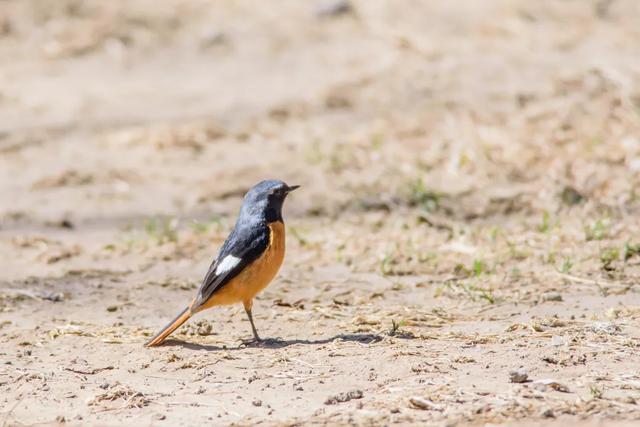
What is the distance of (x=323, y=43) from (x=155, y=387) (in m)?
8.62

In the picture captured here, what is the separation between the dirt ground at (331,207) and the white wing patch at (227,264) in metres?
0.44

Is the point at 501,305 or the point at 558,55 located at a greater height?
the point at 558,55

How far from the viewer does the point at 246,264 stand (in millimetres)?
6359

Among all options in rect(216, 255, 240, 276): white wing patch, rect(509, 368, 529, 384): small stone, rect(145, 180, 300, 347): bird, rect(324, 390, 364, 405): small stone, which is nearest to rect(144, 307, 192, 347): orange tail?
rect(145, 180, 300, 347): bird

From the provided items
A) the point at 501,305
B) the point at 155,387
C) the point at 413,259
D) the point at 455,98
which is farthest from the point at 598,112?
the point at 155,387

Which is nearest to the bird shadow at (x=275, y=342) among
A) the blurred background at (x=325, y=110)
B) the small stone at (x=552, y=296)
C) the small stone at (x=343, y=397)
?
the small stone at (x=343, y=397)

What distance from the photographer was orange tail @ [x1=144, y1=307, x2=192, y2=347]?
6.28 metres

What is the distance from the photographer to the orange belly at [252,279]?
6.37 m

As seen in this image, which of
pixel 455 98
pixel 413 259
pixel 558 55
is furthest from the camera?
pixel 558 55

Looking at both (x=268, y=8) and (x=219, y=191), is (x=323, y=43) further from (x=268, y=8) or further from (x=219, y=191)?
(x=219, y=191)

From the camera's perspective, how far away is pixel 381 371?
567 cm

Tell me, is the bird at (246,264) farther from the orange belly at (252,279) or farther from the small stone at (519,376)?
the small stone at (519,376)

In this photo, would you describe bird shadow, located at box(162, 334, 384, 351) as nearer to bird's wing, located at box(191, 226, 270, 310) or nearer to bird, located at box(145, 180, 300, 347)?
bird, located at box(145, 180, 300, 347)

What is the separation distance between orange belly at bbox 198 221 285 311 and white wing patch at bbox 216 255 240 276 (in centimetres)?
7
